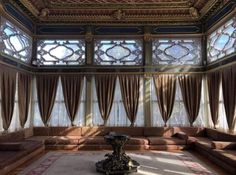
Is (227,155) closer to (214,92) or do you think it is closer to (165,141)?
(165,141)

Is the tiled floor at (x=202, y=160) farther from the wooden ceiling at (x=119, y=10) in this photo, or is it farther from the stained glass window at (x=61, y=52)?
the wooden ceiling at (x=119, y=10)

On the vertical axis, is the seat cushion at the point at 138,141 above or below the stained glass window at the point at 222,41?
below

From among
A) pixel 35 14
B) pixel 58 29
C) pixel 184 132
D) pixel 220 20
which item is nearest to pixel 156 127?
pixel 184 132

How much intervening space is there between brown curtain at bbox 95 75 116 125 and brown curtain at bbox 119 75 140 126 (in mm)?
346

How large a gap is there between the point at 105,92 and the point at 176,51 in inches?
115

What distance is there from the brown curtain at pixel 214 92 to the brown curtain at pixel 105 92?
3178mm

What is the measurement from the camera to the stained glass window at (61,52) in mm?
9453

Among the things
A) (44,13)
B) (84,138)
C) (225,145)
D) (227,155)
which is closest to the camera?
(227,155)

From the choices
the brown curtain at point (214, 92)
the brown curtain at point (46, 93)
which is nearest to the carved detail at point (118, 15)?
the brown curtain at point (46, 93)

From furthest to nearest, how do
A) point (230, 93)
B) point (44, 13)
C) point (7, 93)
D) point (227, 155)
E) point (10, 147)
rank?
point (44, 13) → point (7, 93) → point (230, 93) → point (10, 147) → point (227, 155)

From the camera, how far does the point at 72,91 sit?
9.18 meters

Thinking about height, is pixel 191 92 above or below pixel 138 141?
above

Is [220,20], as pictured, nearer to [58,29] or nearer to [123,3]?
[123,3]

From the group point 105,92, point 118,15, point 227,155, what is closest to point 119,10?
point 118,15
